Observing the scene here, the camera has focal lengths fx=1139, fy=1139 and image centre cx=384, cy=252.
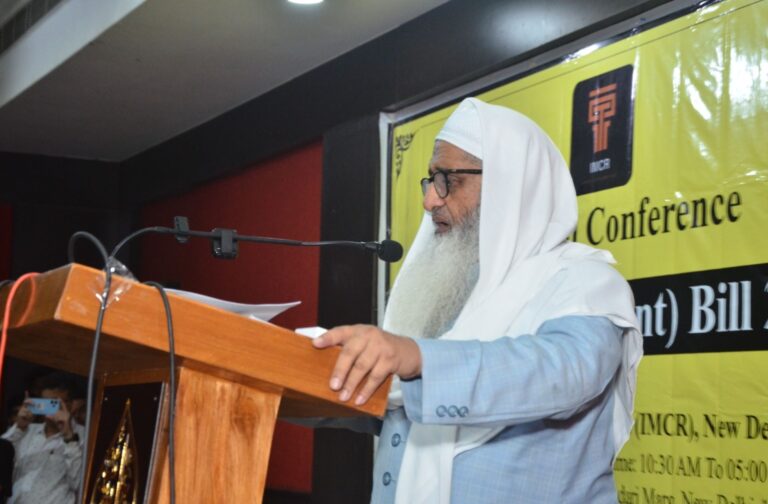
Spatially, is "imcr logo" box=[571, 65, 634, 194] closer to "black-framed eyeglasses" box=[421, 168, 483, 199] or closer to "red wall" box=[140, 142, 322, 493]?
"black-framed eyeglasses" box=[421, 168, 483, 199]

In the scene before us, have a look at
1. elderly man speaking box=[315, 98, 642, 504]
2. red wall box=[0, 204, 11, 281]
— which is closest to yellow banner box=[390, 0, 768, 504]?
elderly man speaking box=[315, 98, 642, 504]

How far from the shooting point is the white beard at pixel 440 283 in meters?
2.21

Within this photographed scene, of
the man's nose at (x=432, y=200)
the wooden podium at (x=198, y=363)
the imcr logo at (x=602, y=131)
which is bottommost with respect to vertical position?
the wooden podium at (x=198, y=363)

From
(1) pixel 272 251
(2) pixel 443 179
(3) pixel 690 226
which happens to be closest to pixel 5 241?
(1) pixel 272 251

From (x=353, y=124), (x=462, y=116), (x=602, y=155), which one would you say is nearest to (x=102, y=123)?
(x=353, y=124)

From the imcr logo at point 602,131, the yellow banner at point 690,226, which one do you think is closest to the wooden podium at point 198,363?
the yellow banner at point 690,226

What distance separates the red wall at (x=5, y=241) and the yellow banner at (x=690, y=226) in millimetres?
5667

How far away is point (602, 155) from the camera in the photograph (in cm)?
376

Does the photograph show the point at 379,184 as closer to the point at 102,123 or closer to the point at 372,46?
the point at 372,46

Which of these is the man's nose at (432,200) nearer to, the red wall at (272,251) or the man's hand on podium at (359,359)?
the man's hand on podium at (359,359)

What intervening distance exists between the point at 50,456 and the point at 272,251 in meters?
1.79

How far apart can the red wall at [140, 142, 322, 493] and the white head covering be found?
3.99 metres

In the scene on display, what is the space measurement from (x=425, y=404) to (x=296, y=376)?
223 millimetres

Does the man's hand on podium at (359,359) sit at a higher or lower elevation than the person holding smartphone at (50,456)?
higher
